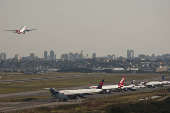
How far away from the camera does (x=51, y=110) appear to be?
6819cm

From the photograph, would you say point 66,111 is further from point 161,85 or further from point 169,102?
point 161,85

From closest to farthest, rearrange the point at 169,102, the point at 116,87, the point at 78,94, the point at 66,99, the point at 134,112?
the point at 134,112, the point at 169,102, the point at 66,99, the point at 78,94, the point at 116,87

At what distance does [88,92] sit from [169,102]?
3165 cm

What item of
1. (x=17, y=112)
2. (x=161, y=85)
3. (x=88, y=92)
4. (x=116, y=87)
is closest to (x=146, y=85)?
(x=161, y=85)

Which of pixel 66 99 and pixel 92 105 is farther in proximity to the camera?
pixel 66 99

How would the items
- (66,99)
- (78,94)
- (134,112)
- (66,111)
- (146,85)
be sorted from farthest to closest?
(146,85) < (78,94) < (66,99) < (66,111) < (134,112)

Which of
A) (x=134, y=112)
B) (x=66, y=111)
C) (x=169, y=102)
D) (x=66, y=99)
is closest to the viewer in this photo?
(x=134, y=112)

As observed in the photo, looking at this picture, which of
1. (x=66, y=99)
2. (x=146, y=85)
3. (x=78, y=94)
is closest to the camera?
(x=66, y=99)

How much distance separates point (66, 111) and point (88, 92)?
107 ft

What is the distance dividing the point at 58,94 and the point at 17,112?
77.2 feet

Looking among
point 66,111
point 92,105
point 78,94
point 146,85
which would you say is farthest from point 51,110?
point 146,85

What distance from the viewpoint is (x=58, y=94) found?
88688 millimetres

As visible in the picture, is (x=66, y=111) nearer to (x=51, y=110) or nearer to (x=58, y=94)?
(x=51, y=110)

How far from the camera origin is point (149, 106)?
223ft
